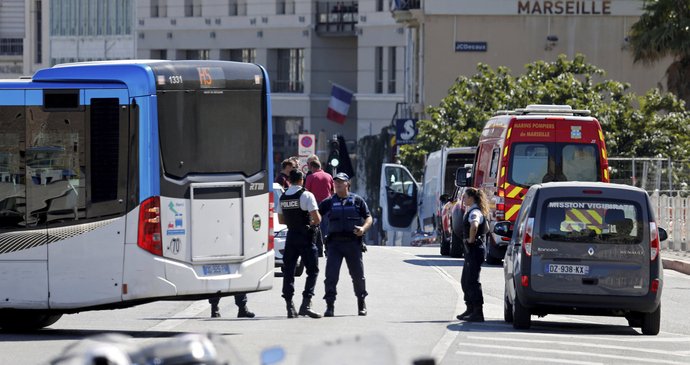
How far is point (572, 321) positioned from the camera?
19.3 meters

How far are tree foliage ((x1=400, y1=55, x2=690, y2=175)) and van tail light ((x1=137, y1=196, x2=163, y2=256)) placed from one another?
31.6 metres

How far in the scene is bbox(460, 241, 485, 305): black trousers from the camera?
18109mm

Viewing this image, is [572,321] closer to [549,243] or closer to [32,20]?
[549,243]

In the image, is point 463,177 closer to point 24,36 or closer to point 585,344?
point 585,344

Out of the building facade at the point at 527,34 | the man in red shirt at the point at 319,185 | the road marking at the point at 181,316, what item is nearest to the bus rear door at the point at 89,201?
the road marking at the point at 181,316

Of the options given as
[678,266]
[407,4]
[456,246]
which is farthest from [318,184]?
[407,4]

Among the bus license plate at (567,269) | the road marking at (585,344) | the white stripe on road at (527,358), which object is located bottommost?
the road marking at (585,344)

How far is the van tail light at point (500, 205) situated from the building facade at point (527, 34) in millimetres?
32729

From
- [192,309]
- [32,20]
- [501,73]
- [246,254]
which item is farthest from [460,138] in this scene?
[32,20]

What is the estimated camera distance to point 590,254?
1711 centimetres

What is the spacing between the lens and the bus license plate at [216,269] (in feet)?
52.9

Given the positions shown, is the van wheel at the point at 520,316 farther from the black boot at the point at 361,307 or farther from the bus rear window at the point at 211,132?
the bus rear window at the point at 211,132

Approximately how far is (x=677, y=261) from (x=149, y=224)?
1592cm

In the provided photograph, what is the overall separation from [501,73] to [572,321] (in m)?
33.3
